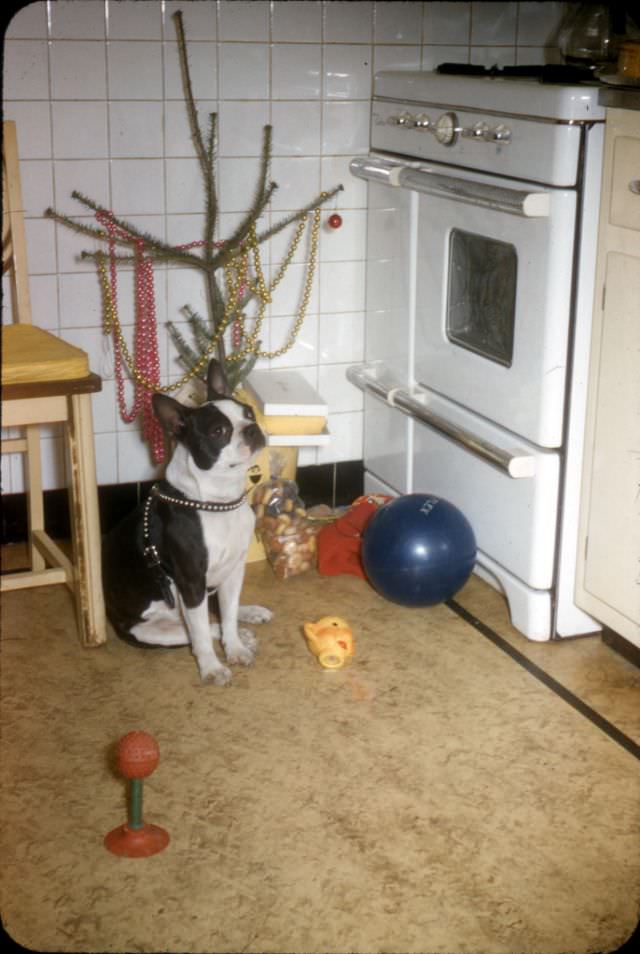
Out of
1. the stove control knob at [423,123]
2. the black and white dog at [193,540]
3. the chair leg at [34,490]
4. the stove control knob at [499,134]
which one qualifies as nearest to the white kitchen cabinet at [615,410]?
the stove control knob at [499,134]

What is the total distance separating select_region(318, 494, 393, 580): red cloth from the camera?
10.1 feet

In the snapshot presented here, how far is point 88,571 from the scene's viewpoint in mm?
2582

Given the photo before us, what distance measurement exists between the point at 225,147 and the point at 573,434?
128 centimetres

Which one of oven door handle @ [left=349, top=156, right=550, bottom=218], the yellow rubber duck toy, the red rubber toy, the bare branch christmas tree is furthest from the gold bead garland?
the red rubber toy

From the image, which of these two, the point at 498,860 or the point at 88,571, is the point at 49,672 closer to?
the point at 88,571

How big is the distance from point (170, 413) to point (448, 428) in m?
0.84

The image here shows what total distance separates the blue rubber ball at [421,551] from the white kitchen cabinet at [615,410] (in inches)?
11.5

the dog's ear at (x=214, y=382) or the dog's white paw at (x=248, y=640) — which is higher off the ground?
the dog's ear at (x=214, y=382)

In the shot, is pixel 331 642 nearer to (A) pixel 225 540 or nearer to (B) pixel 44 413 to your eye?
(A) pixel 225 540

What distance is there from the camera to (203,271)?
316cm

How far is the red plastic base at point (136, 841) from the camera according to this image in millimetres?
1947

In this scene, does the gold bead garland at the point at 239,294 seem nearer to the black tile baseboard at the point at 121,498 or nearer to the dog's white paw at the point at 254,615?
the black tile baseboard at the point at 121,498

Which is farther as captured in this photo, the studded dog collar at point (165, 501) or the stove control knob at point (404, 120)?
the stove control knob at point (404, 120)

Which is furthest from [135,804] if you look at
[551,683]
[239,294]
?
[239,294]
